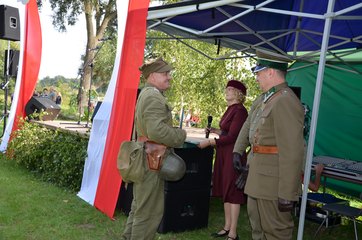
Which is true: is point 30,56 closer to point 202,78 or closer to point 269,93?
point 202,78

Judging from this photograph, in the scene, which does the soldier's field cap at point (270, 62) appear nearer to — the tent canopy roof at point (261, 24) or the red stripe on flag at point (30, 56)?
the tent canopy roof at point (261, 24)

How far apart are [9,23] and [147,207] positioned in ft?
22.5

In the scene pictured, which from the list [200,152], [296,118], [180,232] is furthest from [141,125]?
[180,232]

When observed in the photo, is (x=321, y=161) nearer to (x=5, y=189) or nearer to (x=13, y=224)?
(x=13, y=224)

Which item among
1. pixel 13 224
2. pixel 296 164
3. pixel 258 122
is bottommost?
pixel 13 224

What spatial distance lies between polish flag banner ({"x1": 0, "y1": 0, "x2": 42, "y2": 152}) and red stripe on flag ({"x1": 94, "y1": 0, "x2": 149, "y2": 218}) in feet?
13.2

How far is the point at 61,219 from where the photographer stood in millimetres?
4758

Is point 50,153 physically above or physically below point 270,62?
below

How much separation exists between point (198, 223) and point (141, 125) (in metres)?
1.98

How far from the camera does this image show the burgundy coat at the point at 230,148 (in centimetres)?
425

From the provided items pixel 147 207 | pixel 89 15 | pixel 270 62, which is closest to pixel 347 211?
pixel 270 62

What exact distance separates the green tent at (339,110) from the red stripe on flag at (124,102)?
3.76 metres

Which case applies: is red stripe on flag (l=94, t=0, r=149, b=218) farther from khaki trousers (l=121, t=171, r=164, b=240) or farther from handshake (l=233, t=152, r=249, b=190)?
handshake (l=233, t=152, r=249, b=190)

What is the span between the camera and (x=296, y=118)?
2719mm
